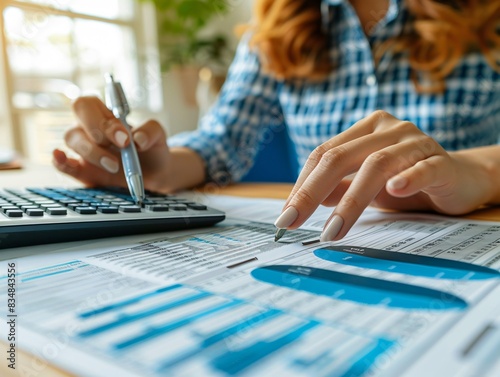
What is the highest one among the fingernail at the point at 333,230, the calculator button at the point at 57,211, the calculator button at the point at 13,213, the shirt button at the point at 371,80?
the shirt button at the point at 371,80

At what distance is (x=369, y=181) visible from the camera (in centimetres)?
35

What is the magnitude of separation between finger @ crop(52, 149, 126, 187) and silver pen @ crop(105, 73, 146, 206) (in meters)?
0.10

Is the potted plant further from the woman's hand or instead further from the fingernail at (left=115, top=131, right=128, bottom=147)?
the woman's hand

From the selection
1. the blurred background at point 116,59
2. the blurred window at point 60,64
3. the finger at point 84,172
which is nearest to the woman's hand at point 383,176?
the finger at point 84,172

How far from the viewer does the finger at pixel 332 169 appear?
35 cm

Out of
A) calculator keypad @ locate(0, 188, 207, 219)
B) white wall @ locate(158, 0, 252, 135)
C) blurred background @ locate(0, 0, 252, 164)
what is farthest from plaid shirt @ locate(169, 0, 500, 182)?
white wall @ locate(158, 0, 252, 135)

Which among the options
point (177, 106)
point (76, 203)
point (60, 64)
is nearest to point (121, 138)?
point (76, 203)

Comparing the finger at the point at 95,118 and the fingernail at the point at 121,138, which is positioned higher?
the finger at the point at 95,118

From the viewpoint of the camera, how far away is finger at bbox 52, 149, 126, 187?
23.6 inches

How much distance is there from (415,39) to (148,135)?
51 cm

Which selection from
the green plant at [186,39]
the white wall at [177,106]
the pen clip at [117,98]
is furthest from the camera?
the white wall at [177,106]

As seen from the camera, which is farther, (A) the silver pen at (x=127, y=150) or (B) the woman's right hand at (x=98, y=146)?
(B) the woman's right hand at (x=98, y=146)

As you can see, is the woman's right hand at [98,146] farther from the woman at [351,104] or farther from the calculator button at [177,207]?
the calculator button at [177,207]

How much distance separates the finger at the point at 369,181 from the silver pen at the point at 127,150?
0.63ft
